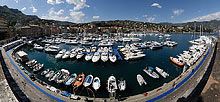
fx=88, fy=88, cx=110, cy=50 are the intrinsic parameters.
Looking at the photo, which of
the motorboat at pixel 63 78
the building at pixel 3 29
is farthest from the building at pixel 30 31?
the motorboat at pixel 63 78

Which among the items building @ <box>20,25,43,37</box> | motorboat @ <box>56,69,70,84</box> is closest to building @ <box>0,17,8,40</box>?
building @ <box>20,25,43,37</box>

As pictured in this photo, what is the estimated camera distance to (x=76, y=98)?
11.5 metres

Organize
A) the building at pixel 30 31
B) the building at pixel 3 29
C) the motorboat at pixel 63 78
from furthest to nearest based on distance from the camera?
the building at pixel 30 31, the building at pixel 3 29, the motorboat at pixel 63 78

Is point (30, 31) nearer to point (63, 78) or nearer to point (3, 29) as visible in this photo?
point (3, 29)

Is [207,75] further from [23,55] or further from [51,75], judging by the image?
[23,55]

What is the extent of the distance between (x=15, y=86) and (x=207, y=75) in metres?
34.4

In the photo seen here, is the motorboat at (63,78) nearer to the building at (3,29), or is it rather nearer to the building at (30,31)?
the building at (3,29)

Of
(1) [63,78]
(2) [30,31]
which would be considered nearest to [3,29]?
(2) [30,31]

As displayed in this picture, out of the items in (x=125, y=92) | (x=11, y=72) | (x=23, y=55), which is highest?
(x=23, y=55)

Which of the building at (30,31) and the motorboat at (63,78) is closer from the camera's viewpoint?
the motorboat at (63,78)

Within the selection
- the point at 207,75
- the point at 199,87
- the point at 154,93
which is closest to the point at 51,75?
the point at 154,93

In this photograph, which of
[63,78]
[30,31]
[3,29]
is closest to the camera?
[63,78]

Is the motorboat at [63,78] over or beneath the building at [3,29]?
beneath

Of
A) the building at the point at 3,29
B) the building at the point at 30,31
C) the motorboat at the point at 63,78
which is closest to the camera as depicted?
the motorboat at the point at 63,78
